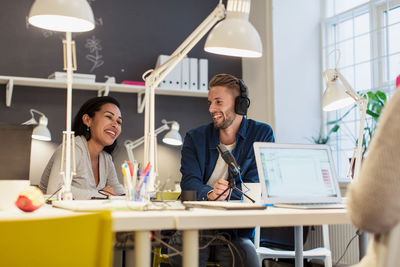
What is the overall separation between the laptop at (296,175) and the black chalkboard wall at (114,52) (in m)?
3.09

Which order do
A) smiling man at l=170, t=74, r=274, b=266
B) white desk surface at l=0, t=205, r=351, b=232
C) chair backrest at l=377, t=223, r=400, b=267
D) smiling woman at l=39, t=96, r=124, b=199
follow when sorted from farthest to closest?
smiling woman at l=39, t=96, r=124, b=199
smiling man at l=170, t=74, r=274, b=266
white desk surface at l=0, t=205, r=351, b=232
chair backrest at l=377, t=223, r=400, b=267

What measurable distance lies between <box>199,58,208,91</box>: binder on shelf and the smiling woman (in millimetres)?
1612

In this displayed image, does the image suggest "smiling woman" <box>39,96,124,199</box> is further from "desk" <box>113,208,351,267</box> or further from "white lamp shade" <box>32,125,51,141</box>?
"desk" <box>113,208,351,267</box>

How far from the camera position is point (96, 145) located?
10.6 ft

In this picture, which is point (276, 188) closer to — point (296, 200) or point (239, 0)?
point (296, 200)

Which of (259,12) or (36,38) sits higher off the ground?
(259,12)

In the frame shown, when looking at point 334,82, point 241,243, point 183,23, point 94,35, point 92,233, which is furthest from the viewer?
point 183,23

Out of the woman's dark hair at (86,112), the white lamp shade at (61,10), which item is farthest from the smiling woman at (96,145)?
the white lamp shade at (61,10)

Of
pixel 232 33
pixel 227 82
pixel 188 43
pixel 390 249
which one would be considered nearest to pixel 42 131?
pixel 227 82

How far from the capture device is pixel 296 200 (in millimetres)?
1877

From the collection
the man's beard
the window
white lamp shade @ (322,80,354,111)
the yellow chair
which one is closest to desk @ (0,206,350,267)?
the yellow chair

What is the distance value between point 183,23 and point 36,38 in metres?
1.46

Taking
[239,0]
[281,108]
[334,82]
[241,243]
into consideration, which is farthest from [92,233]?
[281,108]

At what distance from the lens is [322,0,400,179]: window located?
4.18 metres
